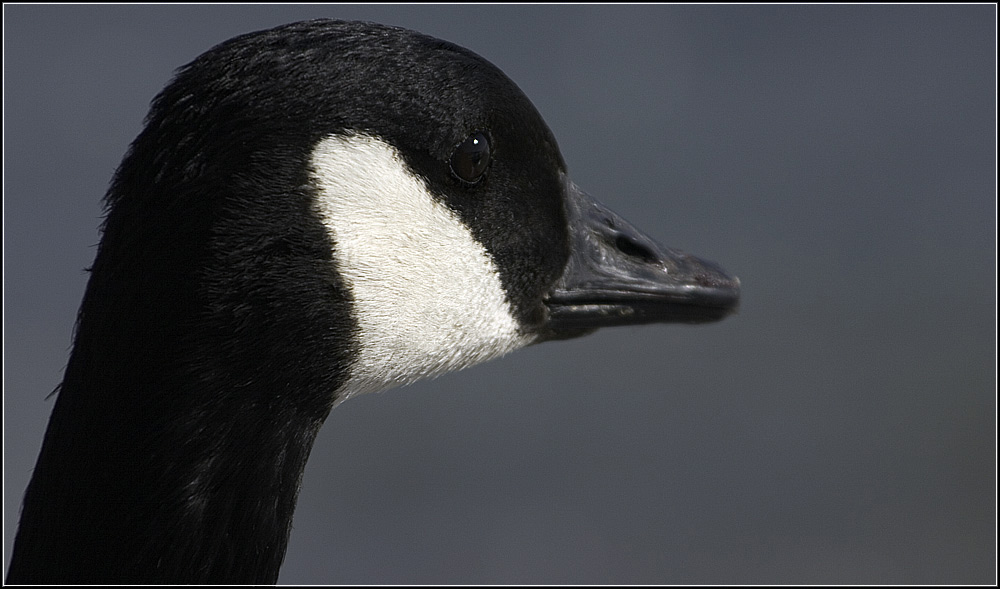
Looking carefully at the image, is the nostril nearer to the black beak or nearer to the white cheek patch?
the black beak

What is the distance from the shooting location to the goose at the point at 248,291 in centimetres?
94

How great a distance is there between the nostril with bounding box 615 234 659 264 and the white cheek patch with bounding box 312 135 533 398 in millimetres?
189

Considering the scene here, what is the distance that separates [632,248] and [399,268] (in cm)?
35

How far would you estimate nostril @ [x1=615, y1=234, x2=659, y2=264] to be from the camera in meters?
1.26

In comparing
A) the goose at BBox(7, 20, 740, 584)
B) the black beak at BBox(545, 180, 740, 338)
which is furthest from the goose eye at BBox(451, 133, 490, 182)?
the black beak at BBox(545, 180, 740, 338)

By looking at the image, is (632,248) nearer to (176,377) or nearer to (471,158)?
(471,158)

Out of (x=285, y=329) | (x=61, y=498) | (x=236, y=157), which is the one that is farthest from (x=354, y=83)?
(x=61, y=498)

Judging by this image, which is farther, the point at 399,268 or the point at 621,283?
the point at 621,283

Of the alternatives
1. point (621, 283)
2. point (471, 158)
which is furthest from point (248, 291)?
point (621, 283)

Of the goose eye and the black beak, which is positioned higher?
the goose eye

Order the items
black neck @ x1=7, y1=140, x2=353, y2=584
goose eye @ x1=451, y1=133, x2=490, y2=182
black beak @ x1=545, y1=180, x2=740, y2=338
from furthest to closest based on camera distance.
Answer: black beak @ x1=545, y1=180, x2=740, y2=338
goose eye @ x1=451, y1=133, x2=490, y2=182
black neck @ x1=7, y1=140, x2=353, y2=584

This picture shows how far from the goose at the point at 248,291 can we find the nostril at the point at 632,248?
0.25 m

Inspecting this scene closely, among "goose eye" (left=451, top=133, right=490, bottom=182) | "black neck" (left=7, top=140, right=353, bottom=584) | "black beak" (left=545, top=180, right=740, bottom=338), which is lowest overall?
"black neck" (left=7, top=140, right=353, bottom=584)

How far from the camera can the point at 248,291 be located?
95cm
